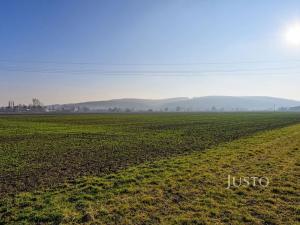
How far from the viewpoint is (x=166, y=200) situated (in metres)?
8.69

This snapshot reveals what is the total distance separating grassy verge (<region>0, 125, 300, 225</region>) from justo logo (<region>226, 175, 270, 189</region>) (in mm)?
208

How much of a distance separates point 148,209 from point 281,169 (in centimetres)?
778

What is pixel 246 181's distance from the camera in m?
10.7

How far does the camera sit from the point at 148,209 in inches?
312

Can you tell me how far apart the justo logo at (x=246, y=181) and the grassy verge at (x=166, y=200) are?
21 centimetres

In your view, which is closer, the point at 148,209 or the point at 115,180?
the point at 148,209

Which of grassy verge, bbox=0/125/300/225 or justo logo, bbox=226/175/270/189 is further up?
justo logo, bbox=226/175/270/189

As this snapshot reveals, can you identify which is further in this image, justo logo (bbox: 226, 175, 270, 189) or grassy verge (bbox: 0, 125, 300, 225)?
justo logo (bbox: 226, 175, 270, 189)

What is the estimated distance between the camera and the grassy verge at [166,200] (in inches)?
288

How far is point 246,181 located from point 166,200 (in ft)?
12.3

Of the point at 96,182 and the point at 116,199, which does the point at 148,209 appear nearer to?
the point at 116,199

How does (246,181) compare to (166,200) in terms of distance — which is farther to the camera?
(246,181)

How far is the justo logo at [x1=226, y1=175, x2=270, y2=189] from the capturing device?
33.4ft

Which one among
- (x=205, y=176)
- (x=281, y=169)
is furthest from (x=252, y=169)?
(x=205, y=176)
